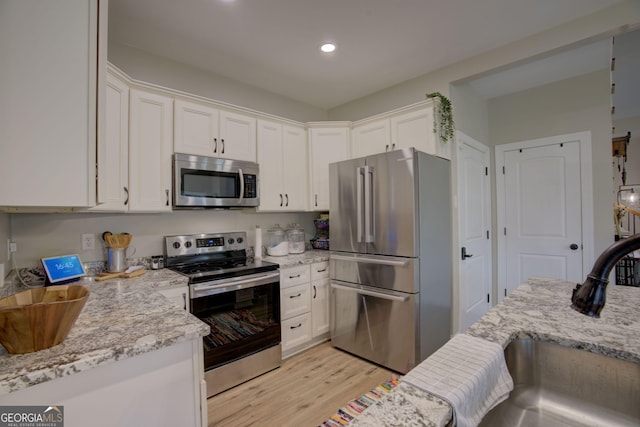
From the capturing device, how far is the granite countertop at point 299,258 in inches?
104

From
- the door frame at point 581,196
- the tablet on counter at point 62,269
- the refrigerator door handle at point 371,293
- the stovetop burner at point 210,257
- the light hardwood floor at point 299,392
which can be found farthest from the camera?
the door frame at point 581,196

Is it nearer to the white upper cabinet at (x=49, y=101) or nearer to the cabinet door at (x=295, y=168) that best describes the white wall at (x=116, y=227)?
the cabinet door at (x=295, y=168)

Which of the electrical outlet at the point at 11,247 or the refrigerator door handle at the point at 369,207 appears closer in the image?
the electrical outlet at the point at 11,247

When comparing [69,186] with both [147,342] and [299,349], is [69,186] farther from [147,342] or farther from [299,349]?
[299,349]

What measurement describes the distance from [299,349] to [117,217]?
1.94 m

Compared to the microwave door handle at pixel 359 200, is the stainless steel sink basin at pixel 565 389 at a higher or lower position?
lower

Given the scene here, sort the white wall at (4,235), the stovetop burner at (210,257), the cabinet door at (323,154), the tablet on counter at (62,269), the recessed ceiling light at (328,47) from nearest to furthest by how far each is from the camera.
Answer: the white wall at (4,235) → the tablet on counter at (62,269) → the stovetop burner at (210,257) → the recessed ceiling light at (328,47) → the cabinet door at (323,154)

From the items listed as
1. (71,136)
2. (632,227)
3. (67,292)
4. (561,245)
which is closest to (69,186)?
(71,136)

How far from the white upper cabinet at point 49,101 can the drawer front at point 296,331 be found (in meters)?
1.89

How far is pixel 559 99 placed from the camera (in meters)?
3.23

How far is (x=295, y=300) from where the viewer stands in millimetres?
2658

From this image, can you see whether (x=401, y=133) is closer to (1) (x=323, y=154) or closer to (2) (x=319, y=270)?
(1) (x=323, y=154)

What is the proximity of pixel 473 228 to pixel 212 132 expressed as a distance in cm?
287

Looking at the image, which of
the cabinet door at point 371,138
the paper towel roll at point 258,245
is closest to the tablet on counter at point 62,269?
the paper towel roll at point 258,245
